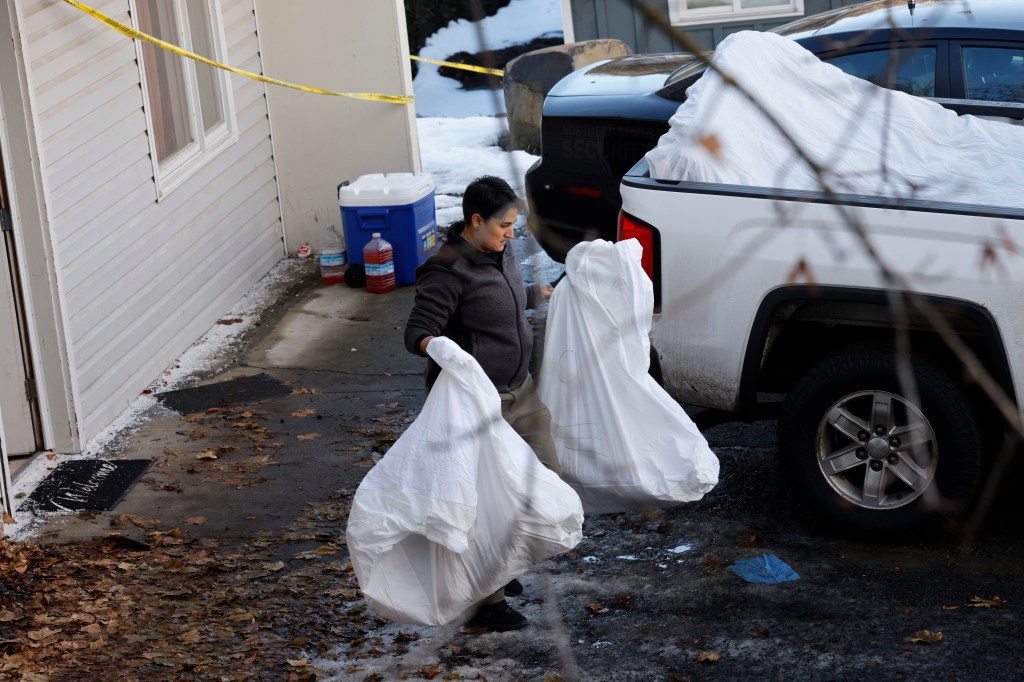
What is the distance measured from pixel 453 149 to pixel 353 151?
10.8ft

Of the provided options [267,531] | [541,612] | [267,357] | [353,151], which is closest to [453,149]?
[353,151]

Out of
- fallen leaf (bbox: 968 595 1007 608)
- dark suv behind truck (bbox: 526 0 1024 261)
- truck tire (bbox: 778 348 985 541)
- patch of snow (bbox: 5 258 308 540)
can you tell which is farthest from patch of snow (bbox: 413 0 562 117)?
fallen leaf (bbox: 968 595 1007 608)

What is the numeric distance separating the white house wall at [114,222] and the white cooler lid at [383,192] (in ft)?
2.80

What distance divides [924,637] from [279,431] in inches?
150

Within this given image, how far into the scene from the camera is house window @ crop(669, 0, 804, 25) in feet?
42.6

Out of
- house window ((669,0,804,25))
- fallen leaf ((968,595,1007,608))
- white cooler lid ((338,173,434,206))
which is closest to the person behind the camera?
fallen leaf ((968,595,1007,608))

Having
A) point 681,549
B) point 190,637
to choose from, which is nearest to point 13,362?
point 190,637

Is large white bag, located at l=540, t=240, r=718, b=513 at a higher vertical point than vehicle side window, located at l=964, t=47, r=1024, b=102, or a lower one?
lower

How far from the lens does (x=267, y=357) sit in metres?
8.13

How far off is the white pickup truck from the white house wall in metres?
3.22

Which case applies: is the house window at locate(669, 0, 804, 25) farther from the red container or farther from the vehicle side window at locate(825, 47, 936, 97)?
the vehicle side window at locate(825, 47, 936, 97)

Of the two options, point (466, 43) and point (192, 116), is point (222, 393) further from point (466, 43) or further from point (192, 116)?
point (466, 43)

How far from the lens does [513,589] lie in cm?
491

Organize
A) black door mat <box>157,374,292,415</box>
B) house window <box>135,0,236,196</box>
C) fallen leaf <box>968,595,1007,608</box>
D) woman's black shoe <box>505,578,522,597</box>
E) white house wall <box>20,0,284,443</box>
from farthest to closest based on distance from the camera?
house window <box>135,0,236,196</box> < black door mat <box>157,374,292,415</box> < white house wall <box>20,0,284,443</box> < woman's black shoe <box>505,578,522,597</box> < fallen leaf <box>968,595,1007,608</box>
